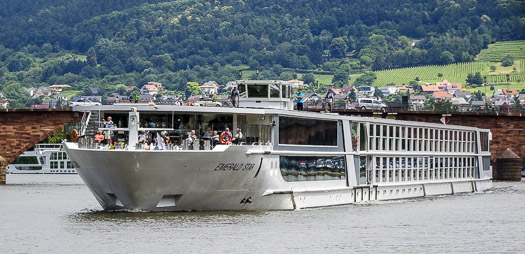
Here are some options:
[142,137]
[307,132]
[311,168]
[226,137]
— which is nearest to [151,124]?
[142,137]

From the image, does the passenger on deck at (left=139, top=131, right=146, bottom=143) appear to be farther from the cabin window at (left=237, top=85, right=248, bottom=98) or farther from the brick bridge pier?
the brick bridge pier

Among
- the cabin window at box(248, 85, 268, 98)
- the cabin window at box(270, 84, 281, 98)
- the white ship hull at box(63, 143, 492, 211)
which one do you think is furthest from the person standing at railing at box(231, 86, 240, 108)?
the white ship hull at box(63, 143, 492, 211)

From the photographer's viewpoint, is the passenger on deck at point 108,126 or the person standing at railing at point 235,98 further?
the person standing at railing at point 235,98

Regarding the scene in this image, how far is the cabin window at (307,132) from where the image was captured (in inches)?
2308

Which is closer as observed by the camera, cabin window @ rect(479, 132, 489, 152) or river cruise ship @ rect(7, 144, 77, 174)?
cabin window @ rect(479, 132, 489, 152)

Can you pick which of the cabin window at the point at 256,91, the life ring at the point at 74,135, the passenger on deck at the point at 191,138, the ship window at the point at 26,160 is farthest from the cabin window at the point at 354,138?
the ship window at the point at 26,160

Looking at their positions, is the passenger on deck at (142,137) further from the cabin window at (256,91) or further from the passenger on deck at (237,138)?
the cabin window at (256,91)

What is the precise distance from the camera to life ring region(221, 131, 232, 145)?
5544 centimetres

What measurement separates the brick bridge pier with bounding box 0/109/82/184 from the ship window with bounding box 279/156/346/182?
2006 inches

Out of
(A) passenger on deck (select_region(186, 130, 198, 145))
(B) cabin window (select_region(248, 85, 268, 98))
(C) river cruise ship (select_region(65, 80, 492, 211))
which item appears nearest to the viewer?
(C) river cruise ship (select_region(65, 80, 492, 211))

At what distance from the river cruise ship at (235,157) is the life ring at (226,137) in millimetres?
45

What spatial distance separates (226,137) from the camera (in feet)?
182

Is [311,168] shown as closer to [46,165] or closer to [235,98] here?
[235,98]

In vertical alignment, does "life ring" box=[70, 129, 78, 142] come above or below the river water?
above
